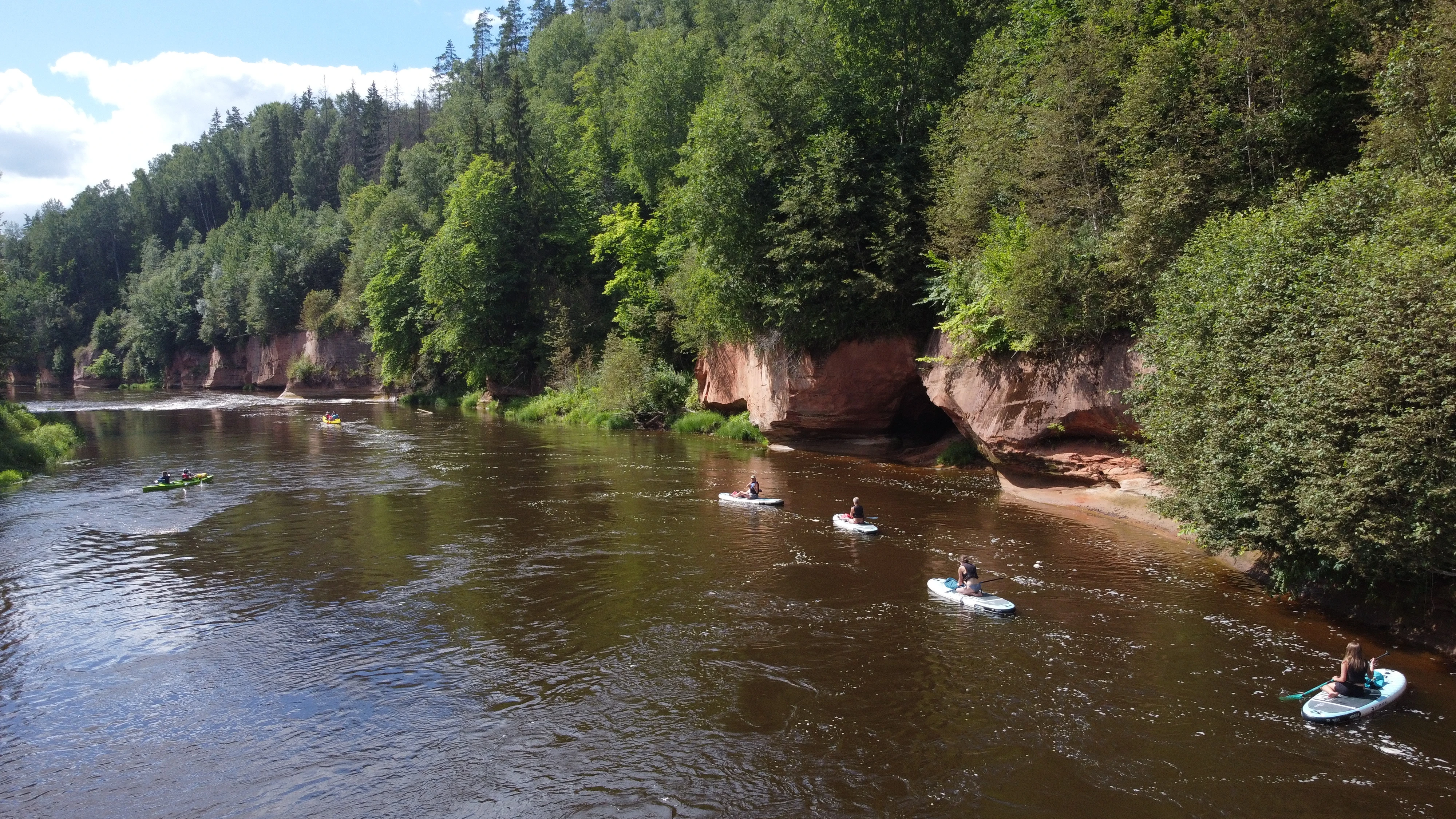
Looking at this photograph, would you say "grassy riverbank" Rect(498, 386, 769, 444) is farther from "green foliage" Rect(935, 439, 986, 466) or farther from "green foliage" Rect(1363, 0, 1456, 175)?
"green foliage" Rect(1363, 0, 1456, 175)

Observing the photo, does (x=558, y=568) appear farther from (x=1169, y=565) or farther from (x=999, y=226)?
(x=999, y=226)

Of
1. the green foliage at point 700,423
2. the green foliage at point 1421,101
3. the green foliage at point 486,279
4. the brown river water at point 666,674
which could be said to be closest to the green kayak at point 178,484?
the brown river water at point 666,674

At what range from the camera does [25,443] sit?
114 ft

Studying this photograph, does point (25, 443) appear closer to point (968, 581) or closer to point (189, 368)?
point (968, 581)

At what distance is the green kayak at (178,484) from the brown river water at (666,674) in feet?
12.9

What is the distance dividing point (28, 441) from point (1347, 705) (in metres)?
45.7

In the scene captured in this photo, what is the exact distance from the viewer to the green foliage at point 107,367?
353 ft

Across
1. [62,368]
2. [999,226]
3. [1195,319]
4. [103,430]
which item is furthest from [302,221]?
[1195,319]

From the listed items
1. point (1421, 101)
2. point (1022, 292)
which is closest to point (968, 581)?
point (1022, 292)

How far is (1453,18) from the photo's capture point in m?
15.3

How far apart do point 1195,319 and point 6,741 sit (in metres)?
A: 22.2

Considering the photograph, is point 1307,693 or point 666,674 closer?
point 1307,693

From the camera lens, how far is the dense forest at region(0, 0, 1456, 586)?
1351 centimetres

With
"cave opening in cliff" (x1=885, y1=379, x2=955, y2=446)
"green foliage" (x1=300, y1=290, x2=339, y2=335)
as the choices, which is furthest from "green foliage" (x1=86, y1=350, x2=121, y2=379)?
"cave opening in cliff" (x1=885, y1=379, x2=955, y2=446)
